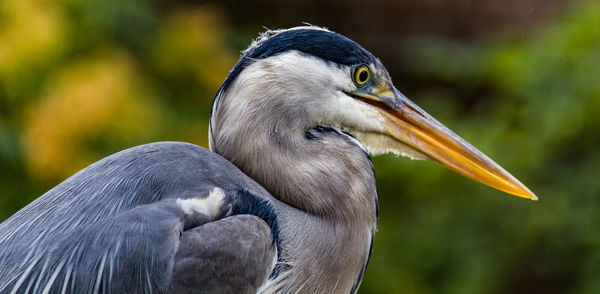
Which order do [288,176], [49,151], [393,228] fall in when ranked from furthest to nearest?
1. [393,228]
2. [49,151]
3. [288,176]

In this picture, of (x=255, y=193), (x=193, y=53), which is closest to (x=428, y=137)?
(x=255, y=193)

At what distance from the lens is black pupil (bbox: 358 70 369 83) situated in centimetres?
240

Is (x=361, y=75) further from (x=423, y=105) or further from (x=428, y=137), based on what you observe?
(x=423, y=105)

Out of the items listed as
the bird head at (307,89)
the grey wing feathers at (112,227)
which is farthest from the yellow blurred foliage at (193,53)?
the grey wing feathers at (112,227)

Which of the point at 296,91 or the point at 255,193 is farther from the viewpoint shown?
the point at 296,91

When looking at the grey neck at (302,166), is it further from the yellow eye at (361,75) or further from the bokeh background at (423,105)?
the bokeh background at (423,105)

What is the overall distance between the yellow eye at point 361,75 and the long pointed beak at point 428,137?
3cm

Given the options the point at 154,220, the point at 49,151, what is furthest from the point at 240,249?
the point at 49,151

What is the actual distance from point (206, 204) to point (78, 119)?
7.72 ft

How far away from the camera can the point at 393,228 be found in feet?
15.6

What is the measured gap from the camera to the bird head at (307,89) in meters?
2.31

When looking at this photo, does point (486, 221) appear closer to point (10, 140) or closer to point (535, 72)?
point (535, 72)

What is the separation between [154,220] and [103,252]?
5.5 inches

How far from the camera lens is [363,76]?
241 cm
